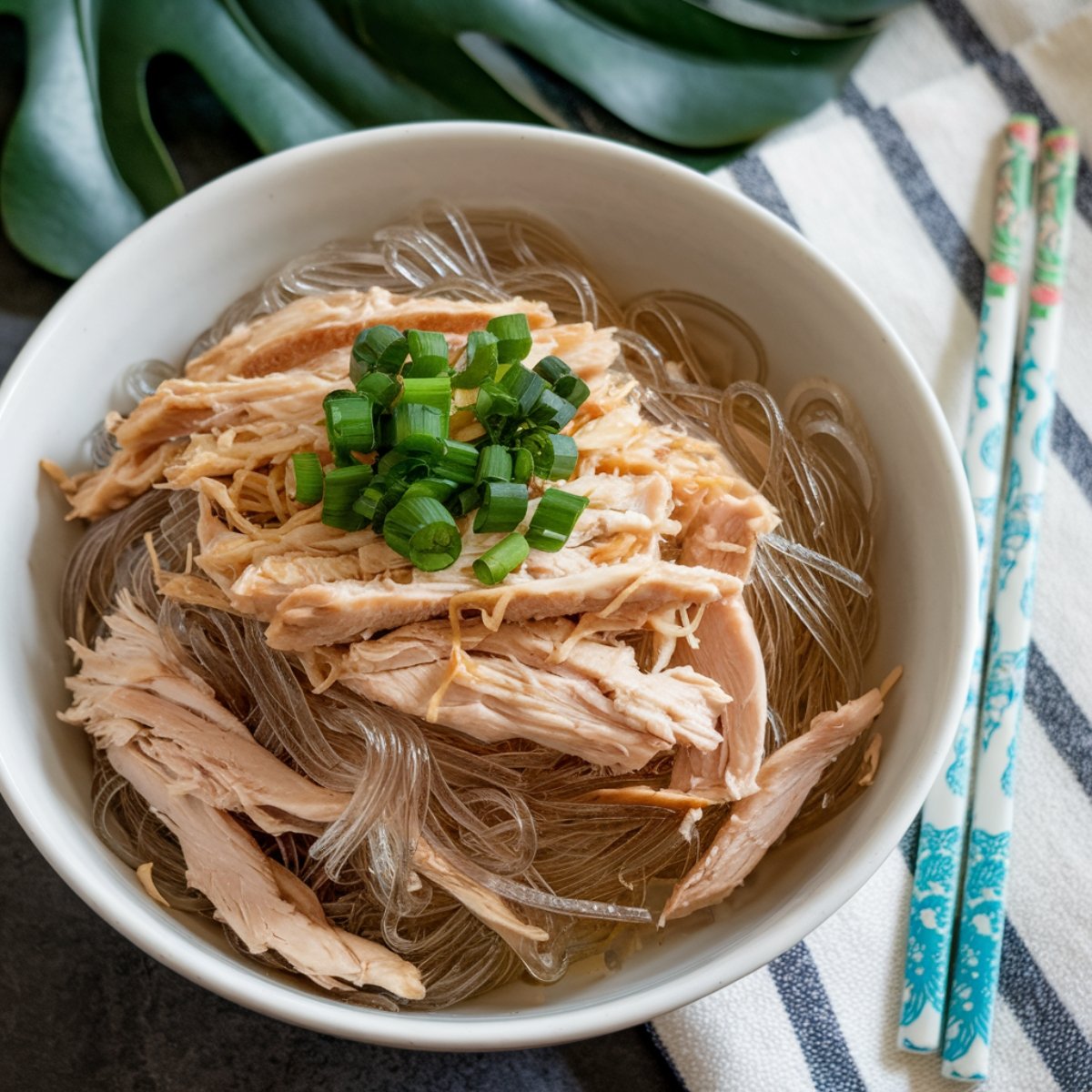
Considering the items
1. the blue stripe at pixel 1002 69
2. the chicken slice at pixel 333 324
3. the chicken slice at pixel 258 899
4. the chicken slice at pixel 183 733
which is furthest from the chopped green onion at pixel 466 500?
the blue stripe at pixel 1002 69

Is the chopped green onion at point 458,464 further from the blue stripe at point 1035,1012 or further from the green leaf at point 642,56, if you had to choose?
the green leaf at point 642,56

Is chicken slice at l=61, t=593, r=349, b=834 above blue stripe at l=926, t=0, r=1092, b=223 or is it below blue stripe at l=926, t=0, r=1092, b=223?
below

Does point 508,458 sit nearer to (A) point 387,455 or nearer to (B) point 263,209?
(A) point 387,455

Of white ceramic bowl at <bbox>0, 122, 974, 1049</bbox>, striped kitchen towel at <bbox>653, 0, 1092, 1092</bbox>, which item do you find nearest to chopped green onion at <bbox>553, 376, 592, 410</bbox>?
white ceramic bowl at <bbox>0, 122, 974, 1049</bbox>

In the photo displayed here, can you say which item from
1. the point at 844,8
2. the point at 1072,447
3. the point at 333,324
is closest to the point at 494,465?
the point at 333,324

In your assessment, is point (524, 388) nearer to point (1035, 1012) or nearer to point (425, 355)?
point (425, 355)

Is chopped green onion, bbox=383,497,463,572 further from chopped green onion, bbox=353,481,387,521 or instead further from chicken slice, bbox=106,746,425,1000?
chicken slice, bbox=106,746,425,1000

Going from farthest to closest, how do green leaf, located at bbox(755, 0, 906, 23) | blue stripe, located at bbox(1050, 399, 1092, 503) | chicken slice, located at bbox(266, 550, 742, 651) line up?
green leaf, located at bbox(755, 0, 906, 23) → blue stripe, located at bbox(1050, 399, 1092, 503) → chicken slice, located at bbox(266, 550, 742, 651)
